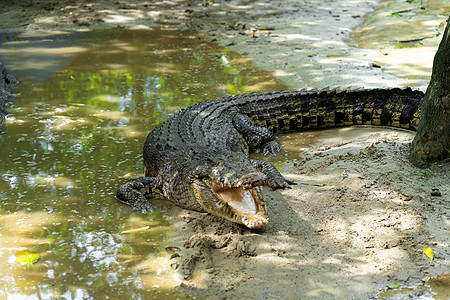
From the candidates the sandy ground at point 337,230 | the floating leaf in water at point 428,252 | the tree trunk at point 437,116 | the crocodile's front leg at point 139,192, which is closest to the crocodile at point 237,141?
the crocodile's front leg at point 139,192

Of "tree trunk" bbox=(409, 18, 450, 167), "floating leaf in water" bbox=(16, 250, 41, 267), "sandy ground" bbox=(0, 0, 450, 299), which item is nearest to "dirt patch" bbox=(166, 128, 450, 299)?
"sandy ground" bbox=(0, 0, 450, 299)

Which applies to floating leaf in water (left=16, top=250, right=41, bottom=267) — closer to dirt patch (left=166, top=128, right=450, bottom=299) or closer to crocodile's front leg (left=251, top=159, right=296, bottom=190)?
dirt patch (left=166, top=128, right=450, bottom=299)

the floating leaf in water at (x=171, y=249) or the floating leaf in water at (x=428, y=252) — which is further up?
the floating leaf in water at (x=428, y=252)

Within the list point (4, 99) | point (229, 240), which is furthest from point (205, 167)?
point (4, 99)

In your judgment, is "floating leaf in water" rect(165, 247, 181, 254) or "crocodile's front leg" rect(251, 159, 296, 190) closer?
"floating leaf in water" rect(165, 247, 181, 254)

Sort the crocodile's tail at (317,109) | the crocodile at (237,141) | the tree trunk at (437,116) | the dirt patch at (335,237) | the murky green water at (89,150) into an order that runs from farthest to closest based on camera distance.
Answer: the crocodile's tail at (317,109) → the tree trunk at (437,116) → the crocodile at (237,141) → the murky green water at (89,150) → the dirt patch at (335,237)

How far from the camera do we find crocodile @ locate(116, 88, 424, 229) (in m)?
3.57

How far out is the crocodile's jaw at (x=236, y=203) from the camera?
3.35m

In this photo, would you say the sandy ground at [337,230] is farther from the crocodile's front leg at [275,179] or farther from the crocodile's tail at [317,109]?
the crocodile's tail at [317,109]

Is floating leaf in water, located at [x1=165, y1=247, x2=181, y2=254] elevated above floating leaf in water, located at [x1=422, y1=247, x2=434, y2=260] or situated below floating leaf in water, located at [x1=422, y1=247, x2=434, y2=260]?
below

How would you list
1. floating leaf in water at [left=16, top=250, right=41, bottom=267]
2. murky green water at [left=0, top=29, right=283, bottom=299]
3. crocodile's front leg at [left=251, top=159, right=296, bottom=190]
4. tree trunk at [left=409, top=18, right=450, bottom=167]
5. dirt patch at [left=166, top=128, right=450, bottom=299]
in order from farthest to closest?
crocodile's front leg at [left=251, top=159, right=296, bottom=190] → tree trunk at [left=409, top=18, right=450, bottom=167] → floating leaf in water at [left=16, top=250, right=41, bottom=267] → murky green water at [left=0, top=29, right=283, bottom=299] → dirt patch at [left=166, top=128, right=450, bottom=299]

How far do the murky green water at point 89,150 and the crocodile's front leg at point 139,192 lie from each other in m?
0.10

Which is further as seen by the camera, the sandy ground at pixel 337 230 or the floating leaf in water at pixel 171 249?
the floating leaf in water at pixel 171 249

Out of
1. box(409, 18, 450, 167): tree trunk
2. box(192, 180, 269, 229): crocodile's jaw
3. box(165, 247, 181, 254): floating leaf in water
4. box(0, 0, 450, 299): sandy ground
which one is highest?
box(409, 18, 450, 167): tree trunk
